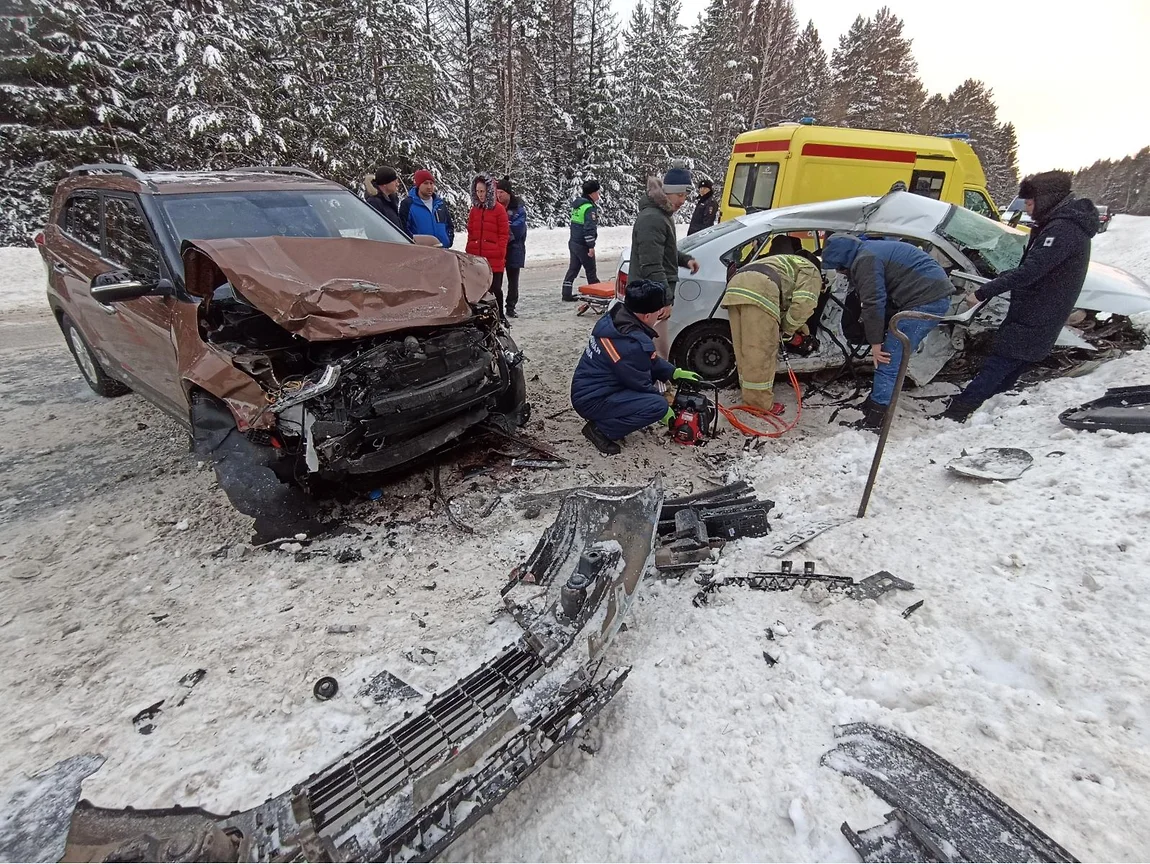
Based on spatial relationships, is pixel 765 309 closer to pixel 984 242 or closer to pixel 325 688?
pixel 984 242

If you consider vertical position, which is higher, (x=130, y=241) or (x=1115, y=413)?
(x=130, y=241)

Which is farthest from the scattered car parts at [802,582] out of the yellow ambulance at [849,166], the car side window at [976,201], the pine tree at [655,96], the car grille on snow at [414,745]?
the pine tree at [655,96]

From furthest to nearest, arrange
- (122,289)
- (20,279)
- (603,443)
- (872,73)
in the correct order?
(872,73) → (20,279) → (603,443) → (122,289)

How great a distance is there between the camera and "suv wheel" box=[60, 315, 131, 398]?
15.9ft

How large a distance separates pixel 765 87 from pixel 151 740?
27.9 metres

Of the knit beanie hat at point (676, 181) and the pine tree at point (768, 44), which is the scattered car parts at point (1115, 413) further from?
the pine tree at point (768, 44)

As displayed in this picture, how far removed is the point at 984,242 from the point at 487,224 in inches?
215

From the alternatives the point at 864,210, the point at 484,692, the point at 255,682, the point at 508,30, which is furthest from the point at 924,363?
the point at 508,30

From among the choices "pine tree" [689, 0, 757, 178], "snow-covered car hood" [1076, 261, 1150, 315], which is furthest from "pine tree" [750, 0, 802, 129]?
"snow-covered car hood" [1076, 261, 1150, 315]

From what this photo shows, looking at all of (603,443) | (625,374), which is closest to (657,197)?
Answer: (625,374)

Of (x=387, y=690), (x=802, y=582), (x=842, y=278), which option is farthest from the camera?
(x=842, y=278)

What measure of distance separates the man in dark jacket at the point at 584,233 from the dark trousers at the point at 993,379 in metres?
5.45

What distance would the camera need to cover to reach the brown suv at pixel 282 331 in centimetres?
300

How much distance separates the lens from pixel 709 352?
17.3ft
